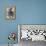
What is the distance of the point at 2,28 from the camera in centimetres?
335

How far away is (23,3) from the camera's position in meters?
3.37

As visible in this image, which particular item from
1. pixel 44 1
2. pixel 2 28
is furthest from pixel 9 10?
pixel 44 1

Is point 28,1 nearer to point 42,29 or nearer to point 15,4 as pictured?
point 15,4

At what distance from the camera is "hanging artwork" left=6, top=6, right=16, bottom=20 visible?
335 cm

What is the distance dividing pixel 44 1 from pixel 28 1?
40 cm

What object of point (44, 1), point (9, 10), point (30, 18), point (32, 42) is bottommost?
point (32, 42)

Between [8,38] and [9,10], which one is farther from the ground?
[9,10]

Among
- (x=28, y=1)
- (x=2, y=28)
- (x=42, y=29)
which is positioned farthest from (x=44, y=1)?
(x=2, y=28)

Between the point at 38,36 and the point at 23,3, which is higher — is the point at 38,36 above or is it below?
below

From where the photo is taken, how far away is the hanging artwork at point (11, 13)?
3.35 m

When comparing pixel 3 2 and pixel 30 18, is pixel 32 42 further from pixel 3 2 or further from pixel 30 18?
pixel 3 2

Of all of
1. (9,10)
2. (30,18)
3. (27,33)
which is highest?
(9,10)

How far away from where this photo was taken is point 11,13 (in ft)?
11.0

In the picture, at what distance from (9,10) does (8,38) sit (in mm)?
693
